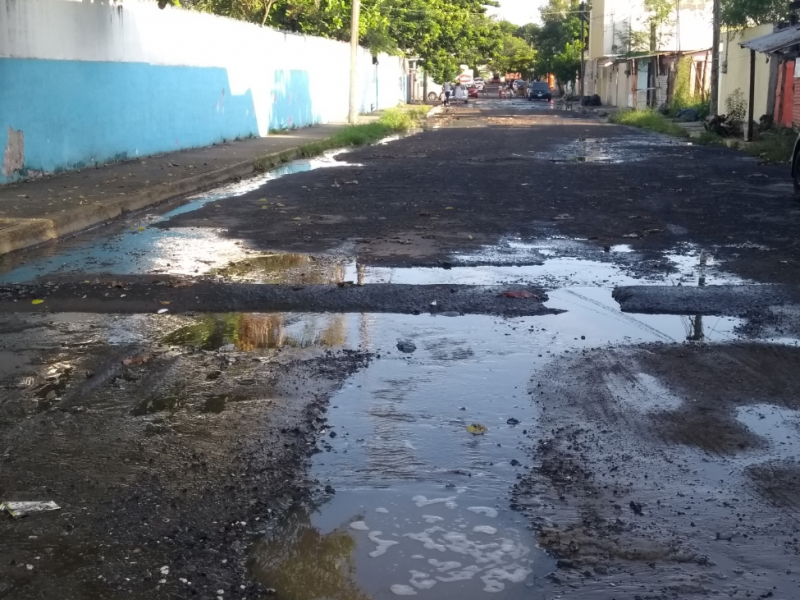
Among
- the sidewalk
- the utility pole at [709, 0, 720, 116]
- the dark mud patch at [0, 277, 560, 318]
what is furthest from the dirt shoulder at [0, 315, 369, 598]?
the utility pole at [709, 0, 720, 116]

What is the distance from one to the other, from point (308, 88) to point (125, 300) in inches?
1172

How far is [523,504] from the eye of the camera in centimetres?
409

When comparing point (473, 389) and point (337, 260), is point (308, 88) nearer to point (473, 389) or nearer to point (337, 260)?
point (337, 260)

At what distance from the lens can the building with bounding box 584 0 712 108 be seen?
48.6 metres

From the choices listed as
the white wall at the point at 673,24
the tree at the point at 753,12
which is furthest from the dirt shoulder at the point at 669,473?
the white wall at the point at 673,24

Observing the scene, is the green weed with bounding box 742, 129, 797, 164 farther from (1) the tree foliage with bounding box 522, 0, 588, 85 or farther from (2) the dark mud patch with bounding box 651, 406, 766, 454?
(1) the tree foliage with bounding box 522, 0, 588, 85

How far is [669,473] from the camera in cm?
443

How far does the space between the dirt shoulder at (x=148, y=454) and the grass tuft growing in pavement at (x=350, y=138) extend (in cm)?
1410

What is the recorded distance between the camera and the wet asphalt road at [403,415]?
3.60m

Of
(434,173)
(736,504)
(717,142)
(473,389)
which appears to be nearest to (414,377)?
(473,389)

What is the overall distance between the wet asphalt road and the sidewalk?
507 millimetres

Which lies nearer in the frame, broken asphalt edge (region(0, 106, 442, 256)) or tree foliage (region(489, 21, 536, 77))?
broken asphalt edge (region(0, 106, 442, 256))

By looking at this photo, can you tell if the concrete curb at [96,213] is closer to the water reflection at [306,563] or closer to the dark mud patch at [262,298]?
the dark mud patch at [262,298]

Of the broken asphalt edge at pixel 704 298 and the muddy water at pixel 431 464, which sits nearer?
the muddy water at pixel 431 464
